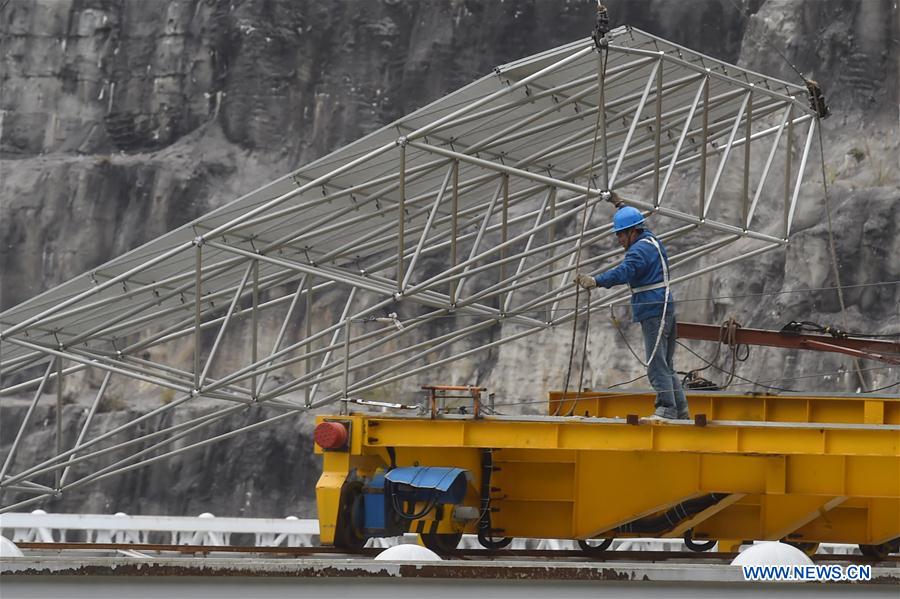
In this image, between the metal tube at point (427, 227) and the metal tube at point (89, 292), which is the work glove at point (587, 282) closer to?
the metal tube at point (427, 227)

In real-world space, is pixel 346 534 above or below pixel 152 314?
below

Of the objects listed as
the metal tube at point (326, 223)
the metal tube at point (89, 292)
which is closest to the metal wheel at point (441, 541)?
the metal tube at point (326, 223)

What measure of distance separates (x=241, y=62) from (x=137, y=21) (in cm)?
438

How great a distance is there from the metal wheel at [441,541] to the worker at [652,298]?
209 cm

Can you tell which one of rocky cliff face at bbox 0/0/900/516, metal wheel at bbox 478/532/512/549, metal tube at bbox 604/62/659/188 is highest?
rocky cliff face at bbox 0/0/900/516

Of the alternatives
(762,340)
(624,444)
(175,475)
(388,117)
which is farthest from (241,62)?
(624,444)

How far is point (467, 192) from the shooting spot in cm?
1817

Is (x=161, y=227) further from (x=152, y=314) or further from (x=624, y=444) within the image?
(x=624, y=444)

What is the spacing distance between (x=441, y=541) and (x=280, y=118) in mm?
31926

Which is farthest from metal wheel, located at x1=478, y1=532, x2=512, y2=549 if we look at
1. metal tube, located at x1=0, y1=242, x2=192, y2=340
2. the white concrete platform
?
metal tube, located at x1=0, y1=242, x2=192, y2=340

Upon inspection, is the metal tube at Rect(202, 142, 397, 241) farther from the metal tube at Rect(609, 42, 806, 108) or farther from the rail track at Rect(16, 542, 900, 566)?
the rail track at Rect(16, 542, 900, 566)

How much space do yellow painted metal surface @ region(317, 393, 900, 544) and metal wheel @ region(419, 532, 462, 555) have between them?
0.55ft

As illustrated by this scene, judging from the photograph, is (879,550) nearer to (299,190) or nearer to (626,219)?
(626,219)

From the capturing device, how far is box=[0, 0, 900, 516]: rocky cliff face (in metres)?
34.7
